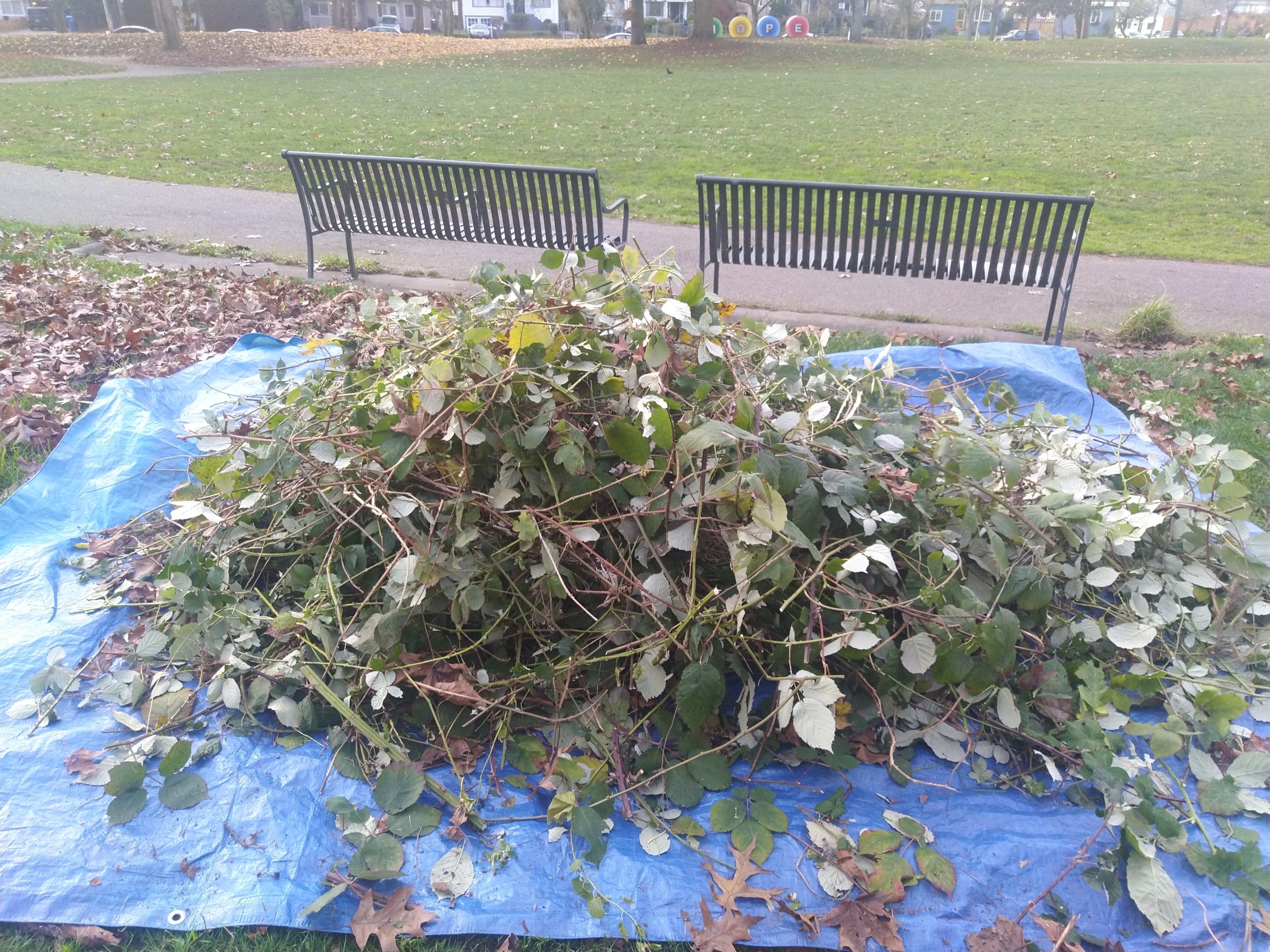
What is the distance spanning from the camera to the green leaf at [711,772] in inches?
89.1

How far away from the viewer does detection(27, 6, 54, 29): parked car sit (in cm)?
4003

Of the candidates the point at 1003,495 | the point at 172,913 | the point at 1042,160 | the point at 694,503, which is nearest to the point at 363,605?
the point at 172,913

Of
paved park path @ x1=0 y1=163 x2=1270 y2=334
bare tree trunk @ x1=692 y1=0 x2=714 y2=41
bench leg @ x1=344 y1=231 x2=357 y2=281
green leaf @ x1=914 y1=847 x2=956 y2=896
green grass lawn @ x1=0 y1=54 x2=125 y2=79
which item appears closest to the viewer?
green leaf @ x1=914 y1=847 x2=956 y2=896

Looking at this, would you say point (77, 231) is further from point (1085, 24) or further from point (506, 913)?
point (1085, 24)

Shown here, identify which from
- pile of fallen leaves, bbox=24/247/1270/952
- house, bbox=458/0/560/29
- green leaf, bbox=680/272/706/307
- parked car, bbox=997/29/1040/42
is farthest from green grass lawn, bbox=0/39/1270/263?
house, bbox=458/0/560/29

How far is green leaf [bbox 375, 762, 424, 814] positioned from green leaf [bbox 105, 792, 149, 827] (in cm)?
60

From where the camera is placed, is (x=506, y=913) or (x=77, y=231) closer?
(x=506, y=913)

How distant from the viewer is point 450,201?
6.38 metres

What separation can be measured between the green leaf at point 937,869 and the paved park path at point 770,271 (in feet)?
12.9

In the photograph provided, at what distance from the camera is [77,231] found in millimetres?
7824

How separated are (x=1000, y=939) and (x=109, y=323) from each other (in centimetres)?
571

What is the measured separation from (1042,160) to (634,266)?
1153 centimetres

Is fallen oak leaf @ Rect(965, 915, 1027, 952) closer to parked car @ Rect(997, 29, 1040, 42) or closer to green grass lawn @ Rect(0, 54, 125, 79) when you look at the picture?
green grass lawn @ Rect(0, 54, 125, 79)

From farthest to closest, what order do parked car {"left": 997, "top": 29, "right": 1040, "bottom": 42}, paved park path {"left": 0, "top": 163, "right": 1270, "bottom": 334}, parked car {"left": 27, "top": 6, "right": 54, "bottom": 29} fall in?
parked car {"left": 997, "top": 29, "right": 1040, "bottom": 42}, parked car {"left": 27, "top": 6, "right": 54, "bottom": 29}, paved park path {"left": 0, "top": 163, "right": 1270, "bottom": 334}
